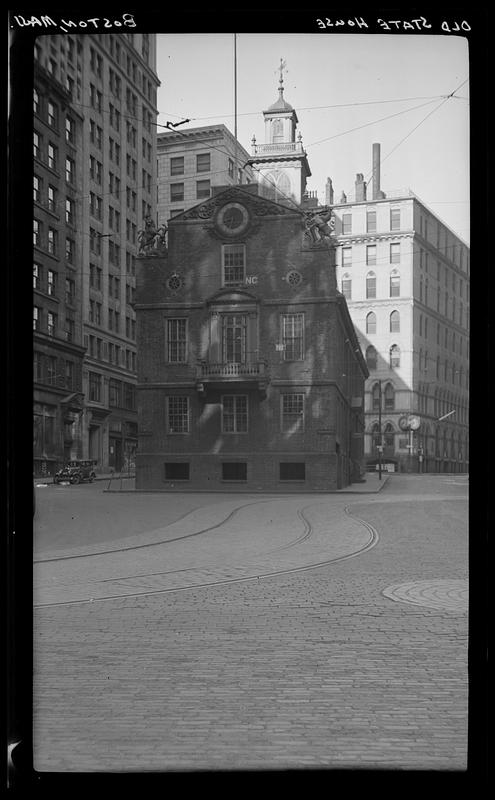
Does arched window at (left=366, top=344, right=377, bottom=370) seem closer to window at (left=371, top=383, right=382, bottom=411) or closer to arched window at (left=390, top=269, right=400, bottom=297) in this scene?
window at (left=371, top=383, right=382, bottom=411)

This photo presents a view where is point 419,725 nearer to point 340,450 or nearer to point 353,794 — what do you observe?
point 353,794

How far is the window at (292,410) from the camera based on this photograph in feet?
17.1

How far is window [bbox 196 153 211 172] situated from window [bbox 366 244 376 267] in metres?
1.35

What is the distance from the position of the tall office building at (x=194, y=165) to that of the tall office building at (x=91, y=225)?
99 millimetres

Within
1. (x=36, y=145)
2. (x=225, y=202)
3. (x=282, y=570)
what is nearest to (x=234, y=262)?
(x=225, y=202)

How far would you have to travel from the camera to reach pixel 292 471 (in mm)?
5492

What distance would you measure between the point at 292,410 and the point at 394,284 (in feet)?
4.06

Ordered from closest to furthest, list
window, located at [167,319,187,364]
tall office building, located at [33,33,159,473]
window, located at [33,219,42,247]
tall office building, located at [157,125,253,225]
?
1. window, located at [33,219,42,247]
2. tall office building, located at [33,33,159,473]
3. tall office building, located at [157,125,253,225]
4. window, located at [167,319,187,364]

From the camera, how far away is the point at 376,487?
230 inches

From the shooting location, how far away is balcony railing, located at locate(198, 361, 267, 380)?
5.23m

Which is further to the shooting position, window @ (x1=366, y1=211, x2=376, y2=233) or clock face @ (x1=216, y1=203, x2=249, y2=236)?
clock face @ (x1=216, y1=203, x2=249, y2=236)

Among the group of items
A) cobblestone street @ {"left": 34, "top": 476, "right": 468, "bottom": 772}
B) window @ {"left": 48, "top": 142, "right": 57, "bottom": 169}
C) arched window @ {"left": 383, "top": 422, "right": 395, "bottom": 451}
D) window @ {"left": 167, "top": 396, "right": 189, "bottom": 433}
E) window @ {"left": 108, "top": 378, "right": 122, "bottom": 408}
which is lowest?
cobblestone street @ {"left": 34, "top": 476, "right": 468, "bottom": 772}

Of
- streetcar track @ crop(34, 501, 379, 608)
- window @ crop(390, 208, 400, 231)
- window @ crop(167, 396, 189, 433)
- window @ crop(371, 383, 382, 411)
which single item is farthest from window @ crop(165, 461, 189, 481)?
window @ crop(390, 208, 400, 231)
